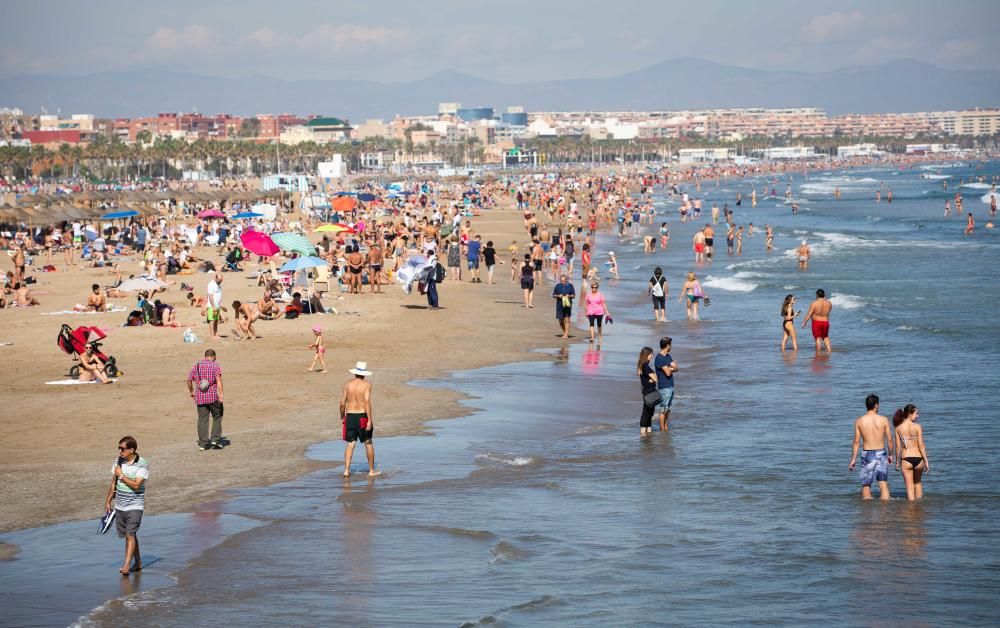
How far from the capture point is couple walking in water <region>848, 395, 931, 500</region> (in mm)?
12281

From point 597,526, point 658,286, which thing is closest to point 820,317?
point 658,286

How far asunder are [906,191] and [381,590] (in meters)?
117

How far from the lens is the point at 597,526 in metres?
11.9

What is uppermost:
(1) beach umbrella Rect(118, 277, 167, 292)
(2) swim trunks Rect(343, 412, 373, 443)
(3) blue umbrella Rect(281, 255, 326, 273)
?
(3) blue umbrella Rect(281, 255, 326, 273)

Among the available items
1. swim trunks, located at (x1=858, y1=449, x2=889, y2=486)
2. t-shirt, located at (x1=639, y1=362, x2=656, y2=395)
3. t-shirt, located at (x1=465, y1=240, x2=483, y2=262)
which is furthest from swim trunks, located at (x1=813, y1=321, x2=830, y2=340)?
t-shirt, located at (x1=465, y1=240, x2=483, y2=262)

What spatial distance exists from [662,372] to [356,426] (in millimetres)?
4742

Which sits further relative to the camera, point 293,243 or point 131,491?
point 293,243

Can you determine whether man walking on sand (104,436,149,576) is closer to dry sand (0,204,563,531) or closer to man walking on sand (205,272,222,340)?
dry sand (0,204,563,531)

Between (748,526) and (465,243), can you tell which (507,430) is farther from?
(465,243)

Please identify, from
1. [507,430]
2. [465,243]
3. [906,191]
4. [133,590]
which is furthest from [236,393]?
[906,191]

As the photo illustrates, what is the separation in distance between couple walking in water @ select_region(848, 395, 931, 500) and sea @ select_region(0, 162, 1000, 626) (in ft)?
0.79

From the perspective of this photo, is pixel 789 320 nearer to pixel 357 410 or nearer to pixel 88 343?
pixel 357 410

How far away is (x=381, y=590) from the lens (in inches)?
390

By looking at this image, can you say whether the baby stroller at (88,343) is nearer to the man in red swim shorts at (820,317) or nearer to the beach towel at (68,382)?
the beach towel at (68,382)
